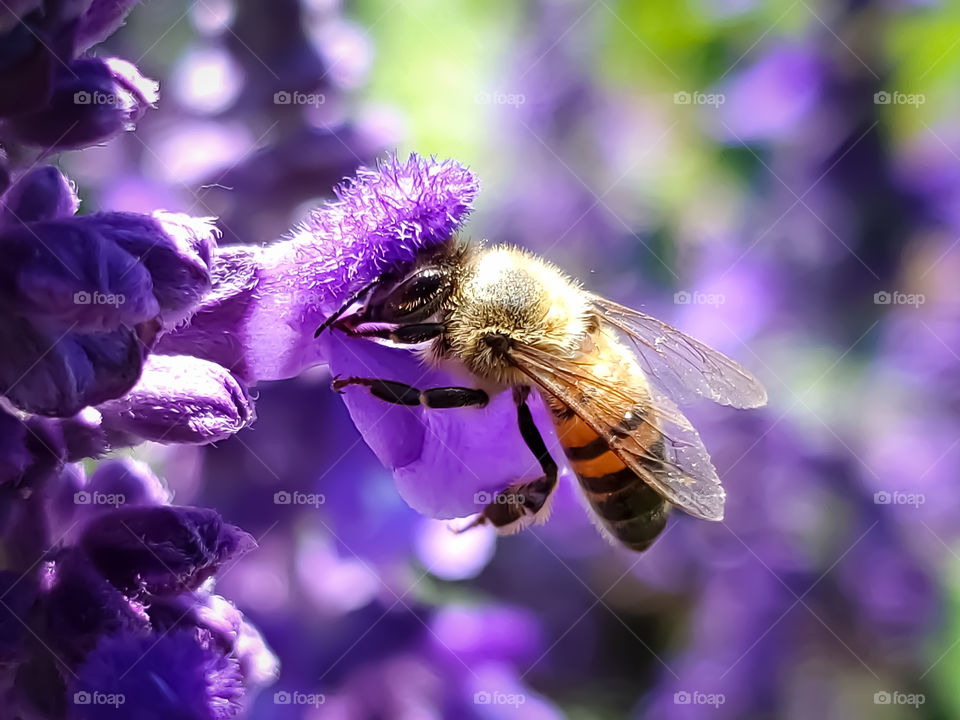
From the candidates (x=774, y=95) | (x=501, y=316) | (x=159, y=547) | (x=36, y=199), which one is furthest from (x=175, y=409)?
(x=774, y=95)

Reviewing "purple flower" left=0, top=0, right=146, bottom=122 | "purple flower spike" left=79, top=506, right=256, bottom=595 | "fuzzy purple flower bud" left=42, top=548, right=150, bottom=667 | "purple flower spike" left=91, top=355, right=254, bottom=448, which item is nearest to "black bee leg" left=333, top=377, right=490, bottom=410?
"purple flower spike" left=91, top=355, right=254, bottom=448

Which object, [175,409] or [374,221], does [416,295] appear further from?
[175,409]

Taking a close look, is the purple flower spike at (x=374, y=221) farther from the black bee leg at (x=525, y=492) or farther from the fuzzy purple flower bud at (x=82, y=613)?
the fuzzy purple flower bud at (x=82, y=613)

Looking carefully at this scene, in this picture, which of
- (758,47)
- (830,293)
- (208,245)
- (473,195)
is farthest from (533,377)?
(758,47)

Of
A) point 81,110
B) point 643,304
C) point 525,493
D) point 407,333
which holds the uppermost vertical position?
point 81,110

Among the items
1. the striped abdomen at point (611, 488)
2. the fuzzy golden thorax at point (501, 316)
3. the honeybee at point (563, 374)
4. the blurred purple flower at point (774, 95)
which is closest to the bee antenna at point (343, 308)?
the honeybee at point (563, 374)

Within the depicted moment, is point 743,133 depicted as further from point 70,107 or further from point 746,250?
point 70,107

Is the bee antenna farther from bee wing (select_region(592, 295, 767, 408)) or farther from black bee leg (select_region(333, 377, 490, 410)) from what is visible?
bee wing (select_region(592, 295, 767, 408))
